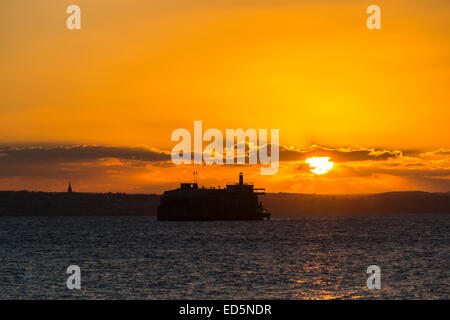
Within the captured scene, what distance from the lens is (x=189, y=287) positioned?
42.1 metres

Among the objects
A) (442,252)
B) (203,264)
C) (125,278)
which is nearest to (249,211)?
(442,252)

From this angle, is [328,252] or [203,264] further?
[328,252]

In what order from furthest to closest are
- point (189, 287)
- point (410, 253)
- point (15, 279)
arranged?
point (410, 253) → point (15, 279) → point (189, 287)

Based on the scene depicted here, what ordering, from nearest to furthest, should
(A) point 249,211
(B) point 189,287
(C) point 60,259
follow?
(B) point 189,287
(C) point 60,259
(A) point 249,211

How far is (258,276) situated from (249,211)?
147 meters
